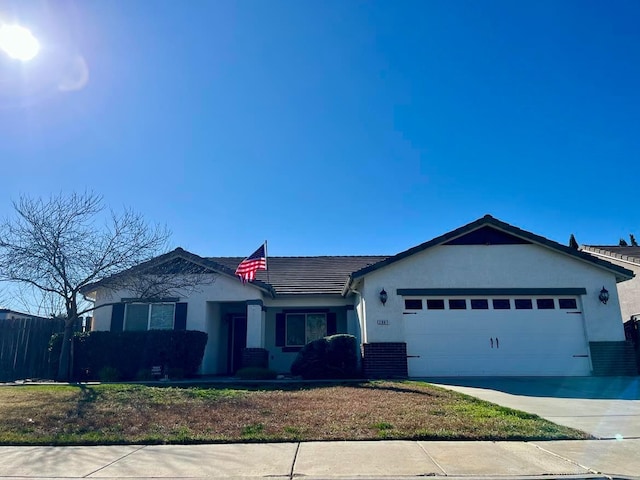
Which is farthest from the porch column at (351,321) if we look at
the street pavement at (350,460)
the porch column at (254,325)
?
the street pavement at (350,460)

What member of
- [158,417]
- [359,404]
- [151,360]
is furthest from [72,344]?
[359,404]

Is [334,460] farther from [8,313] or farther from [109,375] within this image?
[8,313]

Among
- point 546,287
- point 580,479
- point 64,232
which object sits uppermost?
point 64,232

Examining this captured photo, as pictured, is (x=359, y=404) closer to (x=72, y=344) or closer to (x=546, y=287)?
(x=546, y=287)

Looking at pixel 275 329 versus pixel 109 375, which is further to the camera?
pixel 275 329

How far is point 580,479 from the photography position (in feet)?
14.8

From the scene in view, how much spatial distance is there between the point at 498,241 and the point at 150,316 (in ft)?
39.2

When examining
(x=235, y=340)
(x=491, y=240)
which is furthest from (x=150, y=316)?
(x=491, y=240)

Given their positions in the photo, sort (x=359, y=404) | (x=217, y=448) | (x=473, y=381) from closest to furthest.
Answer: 1. (x=217, y=448)
2. (x=359, y=404)
3. (x=473, y=381)

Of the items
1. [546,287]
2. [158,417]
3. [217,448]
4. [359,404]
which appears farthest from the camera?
[546,287]

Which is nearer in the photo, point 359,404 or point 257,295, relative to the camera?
point 359,404

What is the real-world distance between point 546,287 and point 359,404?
348 inches

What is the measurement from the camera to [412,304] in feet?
48.5

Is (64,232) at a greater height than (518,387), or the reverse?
(64,232)
